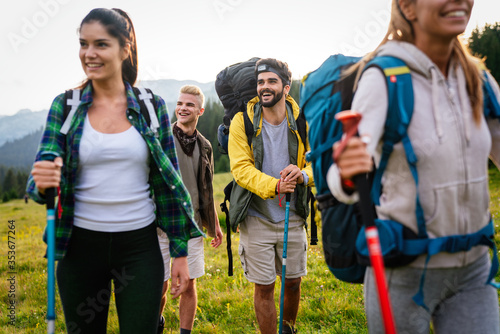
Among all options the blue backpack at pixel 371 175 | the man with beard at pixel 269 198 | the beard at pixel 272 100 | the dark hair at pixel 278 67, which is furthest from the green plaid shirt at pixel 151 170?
the dark hair at pixel 278 67

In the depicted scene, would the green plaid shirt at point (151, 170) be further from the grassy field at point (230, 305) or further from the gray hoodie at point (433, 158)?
the grassy field at point (230, 305)

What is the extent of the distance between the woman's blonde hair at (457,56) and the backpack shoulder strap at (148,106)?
1426 millimetres

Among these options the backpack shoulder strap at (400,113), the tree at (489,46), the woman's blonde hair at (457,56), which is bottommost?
the backpack shoulder strap at (400,113)

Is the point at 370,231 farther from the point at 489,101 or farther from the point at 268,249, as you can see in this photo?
the point at 268,249

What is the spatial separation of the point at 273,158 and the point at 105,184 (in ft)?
7.89

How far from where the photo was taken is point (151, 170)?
306cm

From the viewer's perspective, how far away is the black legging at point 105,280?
2.74 metres

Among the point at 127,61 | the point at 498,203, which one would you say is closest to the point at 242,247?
the point at 127,61

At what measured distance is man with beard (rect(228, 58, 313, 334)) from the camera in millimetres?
4668

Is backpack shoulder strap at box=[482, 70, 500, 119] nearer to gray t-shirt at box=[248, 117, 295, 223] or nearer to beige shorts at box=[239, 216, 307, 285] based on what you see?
gray t-shirt at box=[248, 117, 295, 223]

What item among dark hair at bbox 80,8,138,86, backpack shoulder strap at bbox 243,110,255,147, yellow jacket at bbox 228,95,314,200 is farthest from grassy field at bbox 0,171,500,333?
dark hair at bbox 80,8,138,86

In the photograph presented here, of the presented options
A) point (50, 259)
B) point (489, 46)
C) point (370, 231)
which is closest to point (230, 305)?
point (50, 259)

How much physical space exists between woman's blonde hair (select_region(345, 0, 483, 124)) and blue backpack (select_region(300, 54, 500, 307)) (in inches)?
5.2

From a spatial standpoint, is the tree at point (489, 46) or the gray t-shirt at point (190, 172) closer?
the gray t-shirt at point (190, 172)
